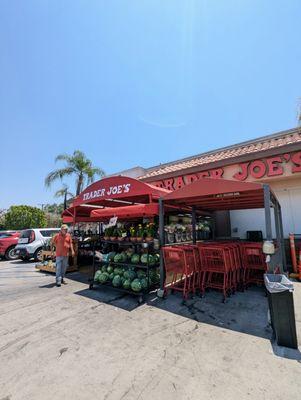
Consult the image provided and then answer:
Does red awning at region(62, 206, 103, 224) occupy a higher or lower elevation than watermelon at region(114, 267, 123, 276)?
higher

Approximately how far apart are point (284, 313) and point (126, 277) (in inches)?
136

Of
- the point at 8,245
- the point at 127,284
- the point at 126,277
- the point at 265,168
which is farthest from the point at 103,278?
the point at 8,245

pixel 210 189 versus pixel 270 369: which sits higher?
pixel 210 189

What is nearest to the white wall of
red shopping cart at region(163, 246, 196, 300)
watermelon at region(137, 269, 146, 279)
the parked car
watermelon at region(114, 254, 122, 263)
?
red shopping cart at region(163, 246, 196, 300)

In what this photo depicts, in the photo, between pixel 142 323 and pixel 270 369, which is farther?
pixel 142 323

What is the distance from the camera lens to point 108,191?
237 inches

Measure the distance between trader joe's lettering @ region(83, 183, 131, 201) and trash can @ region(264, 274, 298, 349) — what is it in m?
3.79

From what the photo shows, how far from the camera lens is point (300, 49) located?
6.94 m

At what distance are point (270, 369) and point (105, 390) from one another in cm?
192

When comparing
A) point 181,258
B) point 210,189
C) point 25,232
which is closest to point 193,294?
point 181,258

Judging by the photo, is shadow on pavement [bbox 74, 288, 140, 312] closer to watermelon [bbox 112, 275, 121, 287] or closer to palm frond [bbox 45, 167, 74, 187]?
watermelon [bbox 112, 275, 121, 287]

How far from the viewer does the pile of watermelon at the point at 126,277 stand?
16.8 feet

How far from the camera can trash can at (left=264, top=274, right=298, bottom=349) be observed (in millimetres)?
2982

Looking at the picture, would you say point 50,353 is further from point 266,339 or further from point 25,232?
point 25,232
